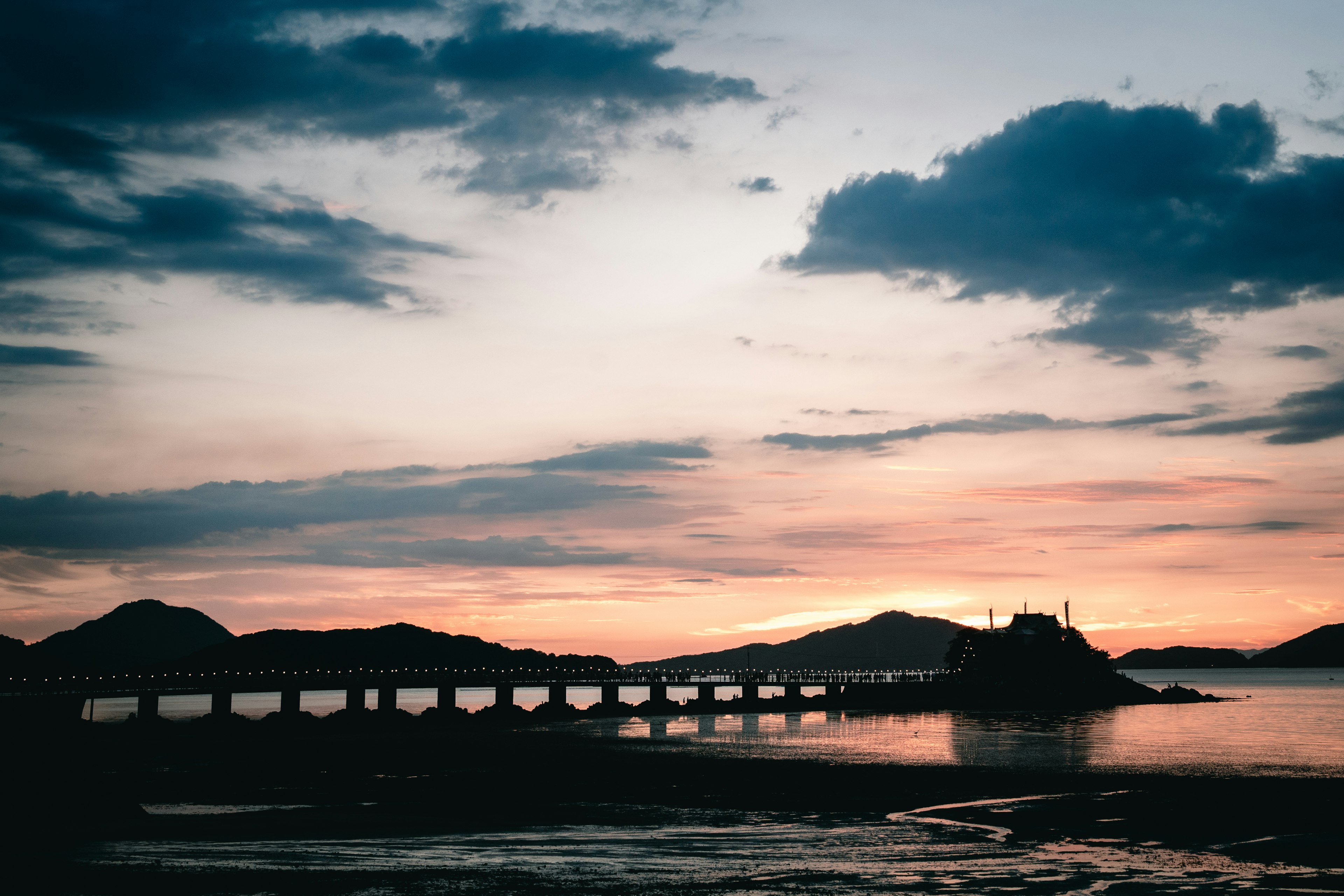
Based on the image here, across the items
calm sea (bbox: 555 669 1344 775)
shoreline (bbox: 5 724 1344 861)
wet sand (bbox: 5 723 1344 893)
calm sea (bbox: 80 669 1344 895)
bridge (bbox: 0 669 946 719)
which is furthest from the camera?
Answer: bridge (bbox: 0 669 946 719)

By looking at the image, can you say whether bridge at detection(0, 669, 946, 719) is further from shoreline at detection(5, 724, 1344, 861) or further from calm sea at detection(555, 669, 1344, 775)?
shoreline at detection(5, 724, 1344, 861)

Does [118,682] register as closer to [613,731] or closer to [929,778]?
[613,731]

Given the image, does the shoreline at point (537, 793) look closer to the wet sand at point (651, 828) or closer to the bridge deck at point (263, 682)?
the wet sand at point (651, 828)

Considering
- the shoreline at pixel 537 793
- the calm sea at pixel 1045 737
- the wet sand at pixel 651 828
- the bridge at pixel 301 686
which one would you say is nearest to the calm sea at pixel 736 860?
the wet sand at pixel 651 828

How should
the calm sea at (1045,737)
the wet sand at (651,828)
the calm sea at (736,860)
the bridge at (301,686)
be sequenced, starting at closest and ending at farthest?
the calm sea at (736,860) < the wet sand at (651,828) < the calm sea at (1045,737) < the bridge at (301,686)

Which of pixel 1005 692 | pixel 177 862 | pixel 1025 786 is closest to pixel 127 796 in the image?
pixel 177 862

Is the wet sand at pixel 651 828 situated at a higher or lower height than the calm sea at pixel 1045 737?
higher

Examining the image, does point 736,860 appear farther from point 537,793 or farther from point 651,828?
point 537,793

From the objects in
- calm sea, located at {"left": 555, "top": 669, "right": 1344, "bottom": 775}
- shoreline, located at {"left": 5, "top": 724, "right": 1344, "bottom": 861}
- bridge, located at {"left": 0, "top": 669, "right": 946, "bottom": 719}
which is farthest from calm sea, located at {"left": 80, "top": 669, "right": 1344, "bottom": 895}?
bridge, located at {"left": 0, "top": 669, "right": 946, "bottom": 719}

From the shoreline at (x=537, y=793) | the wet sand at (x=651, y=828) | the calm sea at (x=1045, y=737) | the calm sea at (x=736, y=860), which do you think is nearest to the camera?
the calm sea at (x=736, y=860)

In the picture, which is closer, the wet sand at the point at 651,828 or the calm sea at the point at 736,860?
the calm sea at the point at 736,860

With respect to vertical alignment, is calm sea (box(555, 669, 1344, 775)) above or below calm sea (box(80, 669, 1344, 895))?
below

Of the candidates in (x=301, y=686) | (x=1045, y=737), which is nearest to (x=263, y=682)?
(x=301, y=686)

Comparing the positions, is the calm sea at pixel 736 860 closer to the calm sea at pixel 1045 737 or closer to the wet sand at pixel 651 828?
the wet sand at pixel 651 828
